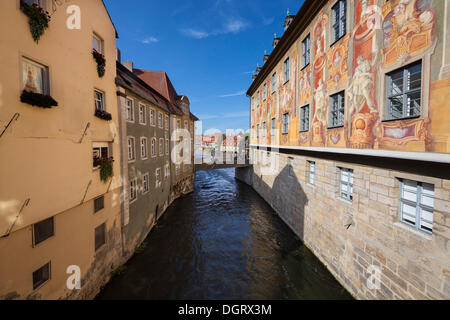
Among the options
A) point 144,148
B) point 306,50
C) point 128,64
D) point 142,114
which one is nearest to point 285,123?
point 306,50

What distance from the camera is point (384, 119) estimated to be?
5496mm

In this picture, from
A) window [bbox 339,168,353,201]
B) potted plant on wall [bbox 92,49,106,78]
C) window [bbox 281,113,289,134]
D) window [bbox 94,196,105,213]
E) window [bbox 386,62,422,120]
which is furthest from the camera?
window [bbox 281,113,289,134]

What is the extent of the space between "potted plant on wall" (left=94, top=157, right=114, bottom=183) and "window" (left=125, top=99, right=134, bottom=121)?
306 centimetres

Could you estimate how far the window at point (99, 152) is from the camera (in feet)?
24.2

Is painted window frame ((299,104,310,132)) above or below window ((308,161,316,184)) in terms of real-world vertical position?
above

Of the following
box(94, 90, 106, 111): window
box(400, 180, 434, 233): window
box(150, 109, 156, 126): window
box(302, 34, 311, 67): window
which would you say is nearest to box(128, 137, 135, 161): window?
box(94, 90, 106, 111): window

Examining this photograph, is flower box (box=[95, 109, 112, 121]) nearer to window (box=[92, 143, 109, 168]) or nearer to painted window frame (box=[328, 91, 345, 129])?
window (box=[92, 143, 109, 168])

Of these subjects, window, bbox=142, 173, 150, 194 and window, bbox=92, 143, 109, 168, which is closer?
window, bbox=92, 143, 109, 168

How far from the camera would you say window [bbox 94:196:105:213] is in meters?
7.51

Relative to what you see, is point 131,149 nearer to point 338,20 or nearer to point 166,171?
point 166,171
